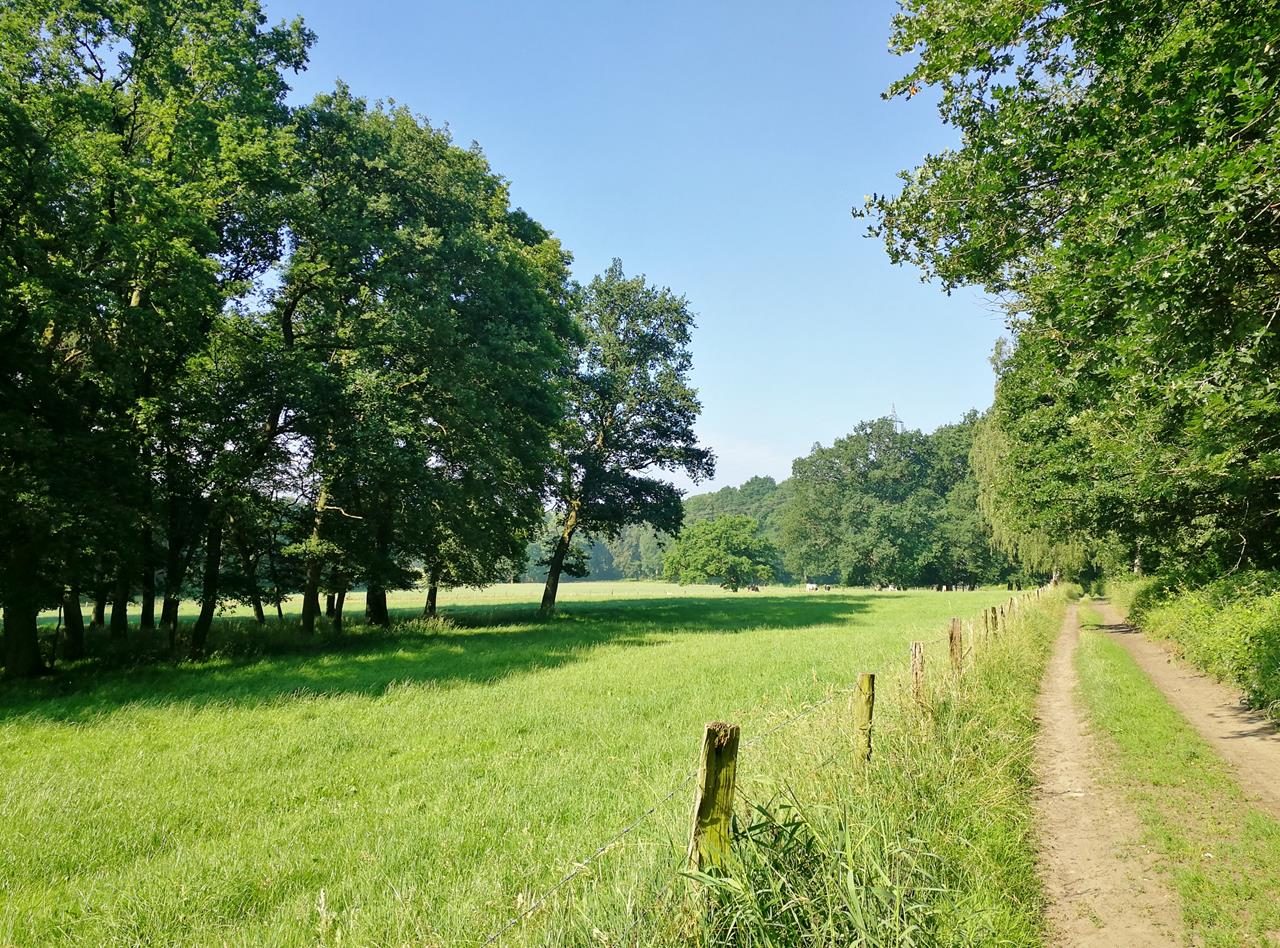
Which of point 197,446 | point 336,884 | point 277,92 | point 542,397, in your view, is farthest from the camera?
point 542,397

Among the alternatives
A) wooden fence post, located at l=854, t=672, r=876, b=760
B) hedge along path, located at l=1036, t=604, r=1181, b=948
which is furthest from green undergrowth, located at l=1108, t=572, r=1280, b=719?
wooden fence post, located at l=854, t=672, r=876, b=760

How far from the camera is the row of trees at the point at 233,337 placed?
1411 cm

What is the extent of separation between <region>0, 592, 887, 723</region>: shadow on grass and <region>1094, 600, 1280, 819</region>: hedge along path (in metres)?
12.6

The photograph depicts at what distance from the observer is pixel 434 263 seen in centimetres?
2023

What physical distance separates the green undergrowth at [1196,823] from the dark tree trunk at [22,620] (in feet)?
66.5

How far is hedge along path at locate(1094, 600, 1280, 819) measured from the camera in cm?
706

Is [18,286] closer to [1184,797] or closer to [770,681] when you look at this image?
[770,681]

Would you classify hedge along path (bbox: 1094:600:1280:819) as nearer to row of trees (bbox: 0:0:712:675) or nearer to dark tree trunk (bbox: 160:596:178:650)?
row of trees (bbox: 0:0:712:675)

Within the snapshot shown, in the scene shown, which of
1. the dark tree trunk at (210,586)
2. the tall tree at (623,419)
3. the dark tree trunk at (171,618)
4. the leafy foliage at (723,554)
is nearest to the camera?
the dark tree trunk at (171,618)

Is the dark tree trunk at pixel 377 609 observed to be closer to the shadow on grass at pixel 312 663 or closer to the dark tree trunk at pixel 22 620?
the shadow on grass at pixel 312 663

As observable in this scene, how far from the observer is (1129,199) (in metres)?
6.03

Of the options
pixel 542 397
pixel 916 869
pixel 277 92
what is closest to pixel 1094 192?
pixel 916 869

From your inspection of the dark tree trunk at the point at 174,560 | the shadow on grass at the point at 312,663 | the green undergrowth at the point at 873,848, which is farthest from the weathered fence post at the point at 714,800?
the dark tree trunk at the point at 174,560

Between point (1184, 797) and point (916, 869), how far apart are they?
189 inches
